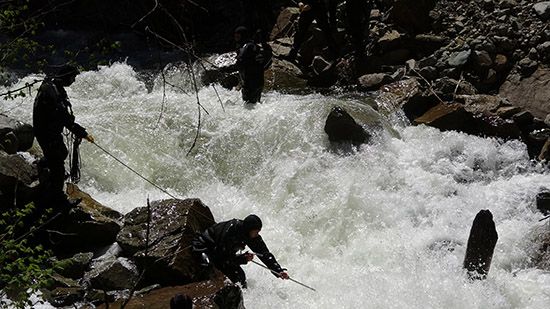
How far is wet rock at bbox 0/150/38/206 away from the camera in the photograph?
7184 millimetres

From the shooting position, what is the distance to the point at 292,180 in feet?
29.5

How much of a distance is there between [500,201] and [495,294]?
2.12 metres

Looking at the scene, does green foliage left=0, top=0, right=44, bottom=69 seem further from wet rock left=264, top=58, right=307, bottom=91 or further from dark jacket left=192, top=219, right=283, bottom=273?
wet rock left=264, top=58, right=307, bottom=91

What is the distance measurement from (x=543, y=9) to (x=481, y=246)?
6.12 meters

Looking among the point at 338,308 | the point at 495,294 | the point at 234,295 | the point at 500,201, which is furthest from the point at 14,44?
the point at 500,201

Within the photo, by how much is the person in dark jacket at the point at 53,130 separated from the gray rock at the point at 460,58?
6639 millimetres

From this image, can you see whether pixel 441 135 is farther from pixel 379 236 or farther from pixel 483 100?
pixel 379 236

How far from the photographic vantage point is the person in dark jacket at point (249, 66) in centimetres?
1005

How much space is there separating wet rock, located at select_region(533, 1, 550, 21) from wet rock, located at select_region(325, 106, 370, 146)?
4.27 metres

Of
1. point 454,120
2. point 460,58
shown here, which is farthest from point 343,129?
point 460,58

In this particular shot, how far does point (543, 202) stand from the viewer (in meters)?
8.34

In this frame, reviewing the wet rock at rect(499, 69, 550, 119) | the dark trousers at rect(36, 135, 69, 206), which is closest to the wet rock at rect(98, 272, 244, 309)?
the dark trousers at rect(36, 135, 69, 206)

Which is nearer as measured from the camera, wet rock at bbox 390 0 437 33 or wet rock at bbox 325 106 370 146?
wet rock at bbox 325 106 370 146

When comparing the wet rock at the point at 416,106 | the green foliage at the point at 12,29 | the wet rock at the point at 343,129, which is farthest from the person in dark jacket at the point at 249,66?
the green foliage at the point at 12,29
